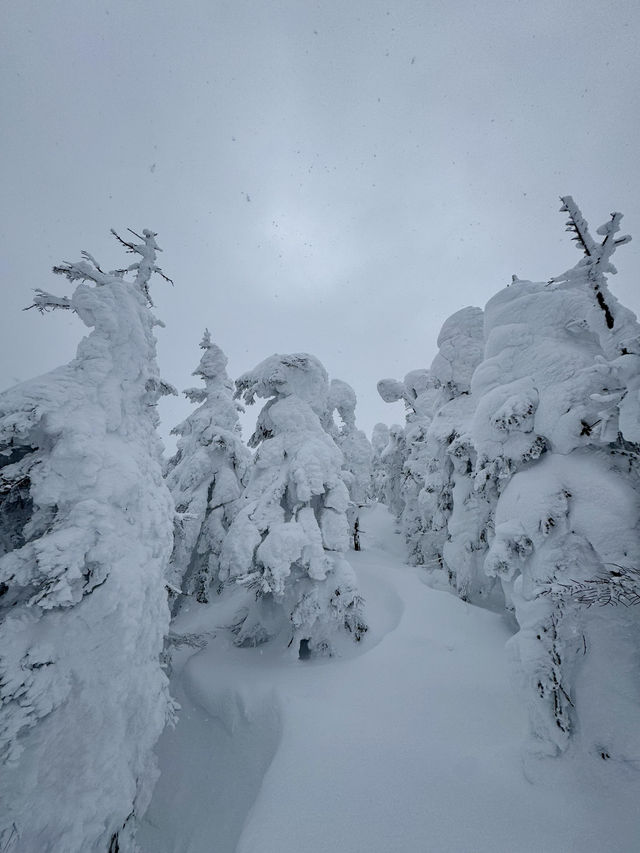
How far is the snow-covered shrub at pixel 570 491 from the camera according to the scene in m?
5.07

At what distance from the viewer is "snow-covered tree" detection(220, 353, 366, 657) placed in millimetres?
9109

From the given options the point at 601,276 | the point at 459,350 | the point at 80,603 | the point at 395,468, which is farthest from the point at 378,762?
the point at 395,468

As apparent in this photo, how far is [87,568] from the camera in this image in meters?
4.70

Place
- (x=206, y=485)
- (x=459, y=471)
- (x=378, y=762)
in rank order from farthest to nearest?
(x=206, y=485) → (x=459, y=471) → (x=378, y=762)

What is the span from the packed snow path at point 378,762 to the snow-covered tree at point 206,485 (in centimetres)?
313

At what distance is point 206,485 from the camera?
14.1m

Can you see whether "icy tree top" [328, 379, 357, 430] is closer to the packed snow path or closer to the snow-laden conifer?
the snow-laden conifer

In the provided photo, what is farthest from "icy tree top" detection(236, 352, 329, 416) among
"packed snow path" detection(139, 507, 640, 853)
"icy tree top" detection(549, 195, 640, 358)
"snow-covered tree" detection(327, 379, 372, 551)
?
"snow-covered tree" detection(327, 379, 372, 551)

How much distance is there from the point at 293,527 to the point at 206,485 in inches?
245

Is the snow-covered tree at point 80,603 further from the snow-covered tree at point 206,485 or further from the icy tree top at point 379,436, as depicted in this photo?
the icy tree top at point 379,436

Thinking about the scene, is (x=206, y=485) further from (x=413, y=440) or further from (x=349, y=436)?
(x=349, y=436)

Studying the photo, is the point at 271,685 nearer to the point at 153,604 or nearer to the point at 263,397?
the point at 153,604

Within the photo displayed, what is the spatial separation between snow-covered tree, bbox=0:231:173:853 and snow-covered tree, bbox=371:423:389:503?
2717 cm

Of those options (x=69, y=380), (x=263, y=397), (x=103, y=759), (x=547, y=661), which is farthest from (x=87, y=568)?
(x=263, y=397)
